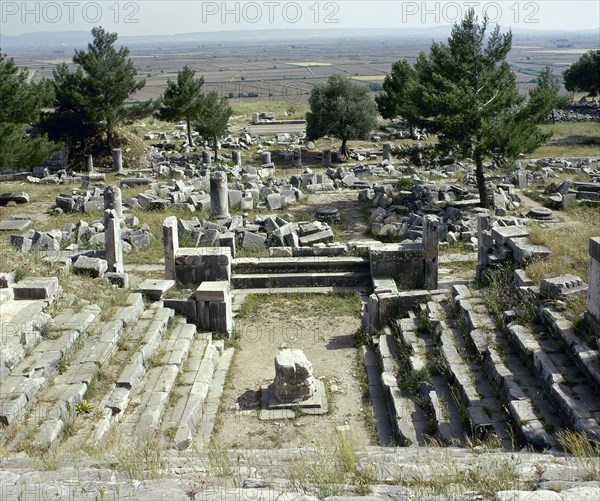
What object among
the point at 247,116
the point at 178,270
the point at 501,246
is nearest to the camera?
the point at 501,246

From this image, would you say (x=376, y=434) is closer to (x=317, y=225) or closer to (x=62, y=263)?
(x=62, y=263)

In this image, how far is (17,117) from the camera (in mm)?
25250

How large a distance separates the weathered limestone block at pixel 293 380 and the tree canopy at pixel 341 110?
2565 cm

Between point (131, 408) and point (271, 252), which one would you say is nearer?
point (131, 408)

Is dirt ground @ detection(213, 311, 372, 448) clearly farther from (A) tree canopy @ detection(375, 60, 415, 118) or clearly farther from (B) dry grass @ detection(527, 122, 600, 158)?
(A) tree canopy @ detection(375, 60, 415, 118)

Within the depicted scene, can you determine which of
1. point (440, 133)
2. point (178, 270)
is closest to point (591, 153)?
point (440, 133)

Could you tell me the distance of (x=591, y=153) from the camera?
3503cm

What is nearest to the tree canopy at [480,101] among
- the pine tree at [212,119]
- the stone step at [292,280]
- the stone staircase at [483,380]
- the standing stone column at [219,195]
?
the standing stone column at [219,195]

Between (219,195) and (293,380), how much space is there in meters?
11.8

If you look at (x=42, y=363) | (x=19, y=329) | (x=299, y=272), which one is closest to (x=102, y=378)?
(x=42, y=363)

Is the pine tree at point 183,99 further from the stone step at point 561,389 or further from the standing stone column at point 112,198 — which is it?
the stone step at point 561,389

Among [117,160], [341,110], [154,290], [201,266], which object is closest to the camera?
[154,290]

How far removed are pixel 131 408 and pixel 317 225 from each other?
9982 mm

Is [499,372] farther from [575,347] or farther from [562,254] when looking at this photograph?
[562,254]
